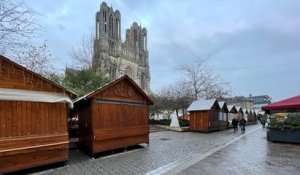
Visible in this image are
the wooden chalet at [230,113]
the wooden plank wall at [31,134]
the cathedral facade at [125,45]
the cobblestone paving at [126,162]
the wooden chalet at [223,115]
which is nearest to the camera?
the wooden plank wall at [31,134]

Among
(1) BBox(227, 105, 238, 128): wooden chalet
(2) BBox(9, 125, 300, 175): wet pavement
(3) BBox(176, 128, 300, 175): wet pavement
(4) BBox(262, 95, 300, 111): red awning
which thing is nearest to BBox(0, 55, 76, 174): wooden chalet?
(2) BBox(9, 125, 300, 175): wet pavement

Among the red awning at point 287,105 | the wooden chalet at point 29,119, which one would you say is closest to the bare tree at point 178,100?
the red awning at point 287,105

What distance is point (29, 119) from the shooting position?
8562mm

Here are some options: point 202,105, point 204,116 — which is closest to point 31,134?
point 204,116

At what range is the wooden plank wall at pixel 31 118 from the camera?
7.97 meters

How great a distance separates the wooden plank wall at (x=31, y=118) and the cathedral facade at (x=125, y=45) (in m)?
52.8

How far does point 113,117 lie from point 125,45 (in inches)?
2681

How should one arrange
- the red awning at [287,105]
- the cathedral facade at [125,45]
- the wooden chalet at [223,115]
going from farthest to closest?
the cathedral facade at [125,45], the wooden chalet at [223,115], the red awning at [287,105]

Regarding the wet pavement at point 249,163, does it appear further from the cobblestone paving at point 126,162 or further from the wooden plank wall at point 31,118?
the wooden plank wall at point 31,118

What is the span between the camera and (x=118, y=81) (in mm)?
12344

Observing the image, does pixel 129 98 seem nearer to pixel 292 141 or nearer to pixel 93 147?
pixel 93 147

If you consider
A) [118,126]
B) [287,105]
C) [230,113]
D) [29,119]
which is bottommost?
[230,113]

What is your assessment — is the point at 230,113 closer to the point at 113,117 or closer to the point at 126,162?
the point at 113,117

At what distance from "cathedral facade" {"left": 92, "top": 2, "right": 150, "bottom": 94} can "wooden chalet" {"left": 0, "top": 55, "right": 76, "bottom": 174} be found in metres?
52.9
